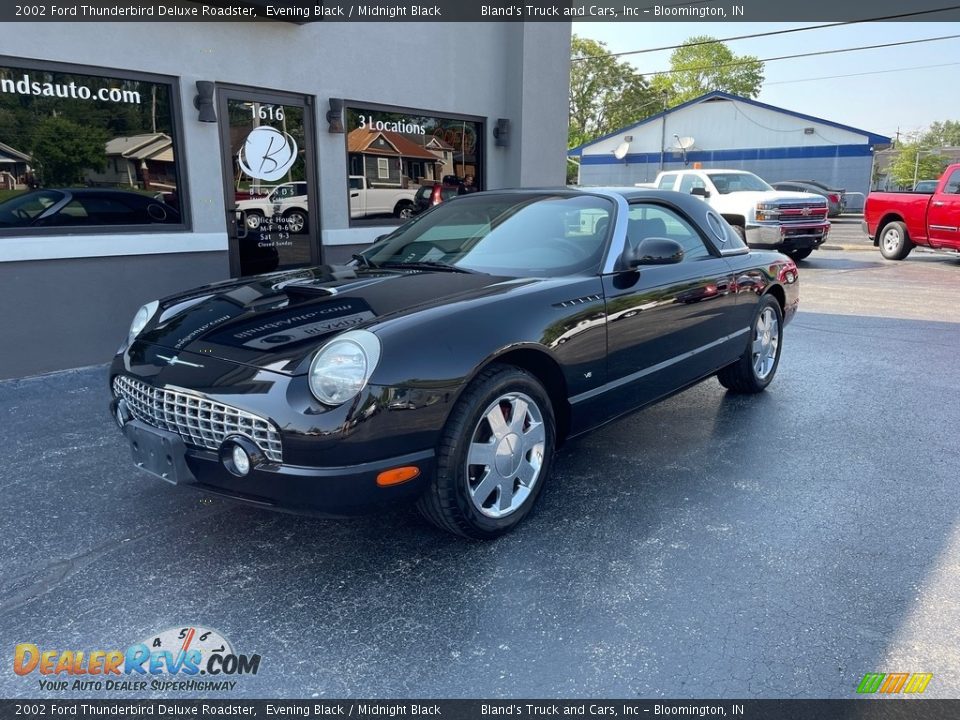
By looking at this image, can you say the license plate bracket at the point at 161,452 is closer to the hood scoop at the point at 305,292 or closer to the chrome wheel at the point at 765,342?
the hood scoop at the point at 305,292

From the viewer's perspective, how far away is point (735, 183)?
14781 mm

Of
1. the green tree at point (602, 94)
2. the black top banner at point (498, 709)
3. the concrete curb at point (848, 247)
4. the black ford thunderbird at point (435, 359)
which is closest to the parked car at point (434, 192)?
the black ford thunderbird at point (435, 359)

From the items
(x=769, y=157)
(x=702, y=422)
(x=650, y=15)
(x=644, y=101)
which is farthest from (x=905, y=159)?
(x=702, y=422)

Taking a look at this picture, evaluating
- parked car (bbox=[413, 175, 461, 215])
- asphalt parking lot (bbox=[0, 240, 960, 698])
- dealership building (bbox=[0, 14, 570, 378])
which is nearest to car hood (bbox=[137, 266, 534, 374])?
asphalt parking lot (bbox=[0, 240, 960, 698])

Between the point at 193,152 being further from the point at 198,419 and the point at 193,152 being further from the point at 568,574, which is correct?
the point at 568,574

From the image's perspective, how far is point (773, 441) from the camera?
4355 millimetres

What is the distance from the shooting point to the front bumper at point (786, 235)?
13391mm

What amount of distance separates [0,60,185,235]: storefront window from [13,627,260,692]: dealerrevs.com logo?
4.29 meters

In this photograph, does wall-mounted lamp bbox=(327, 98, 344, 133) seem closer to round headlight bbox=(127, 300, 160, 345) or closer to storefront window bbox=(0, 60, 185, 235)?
storefront window bbox=(0, 60, 185, 235)

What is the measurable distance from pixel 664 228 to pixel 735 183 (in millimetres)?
11628

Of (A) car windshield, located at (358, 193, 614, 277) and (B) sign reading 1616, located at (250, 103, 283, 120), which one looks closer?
(A) car windshield, located at (358, 193, 614, 277)

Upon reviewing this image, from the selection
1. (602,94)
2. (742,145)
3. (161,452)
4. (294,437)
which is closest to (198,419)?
(161,452)

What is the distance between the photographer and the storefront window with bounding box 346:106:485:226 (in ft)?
26.0

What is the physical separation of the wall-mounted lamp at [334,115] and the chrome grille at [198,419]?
16.6 feet
